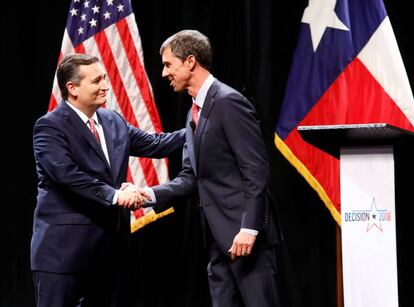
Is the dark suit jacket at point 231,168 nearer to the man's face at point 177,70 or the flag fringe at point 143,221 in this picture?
the man's face at point 177,70

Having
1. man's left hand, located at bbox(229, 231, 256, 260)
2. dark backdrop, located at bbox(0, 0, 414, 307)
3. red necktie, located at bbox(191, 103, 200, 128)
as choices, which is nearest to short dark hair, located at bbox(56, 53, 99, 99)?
red necktie, located at bbox(191, 103, 200, 128)

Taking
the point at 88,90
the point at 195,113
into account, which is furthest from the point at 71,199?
the point at 195,113

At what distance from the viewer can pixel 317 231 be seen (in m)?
4.44

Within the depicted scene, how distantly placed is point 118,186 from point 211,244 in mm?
519

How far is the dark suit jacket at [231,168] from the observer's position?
2471 mm

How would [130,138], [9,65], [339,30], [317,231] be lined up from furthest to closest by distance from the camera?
[9,65], [317,231], [339,30], [130,138]

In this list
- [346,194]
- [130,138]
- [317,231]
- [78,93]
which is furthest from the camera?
[317,231]

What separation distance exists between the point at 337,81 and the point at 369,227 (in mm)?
1845

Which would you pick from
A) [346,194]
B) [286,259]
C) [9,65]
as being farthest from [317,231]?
[9,65]

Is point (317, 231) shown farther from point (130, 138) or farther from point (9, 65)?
point (9, 65)

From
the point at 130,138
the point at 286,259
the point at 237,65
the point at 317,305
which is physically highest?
the point at 237,65

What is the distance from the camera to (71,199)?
2820mm

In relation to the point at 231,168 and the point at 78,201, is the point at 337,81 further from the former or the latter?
the point at 78,201

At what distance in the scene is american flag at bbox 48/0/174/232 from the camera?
432 centimetres
